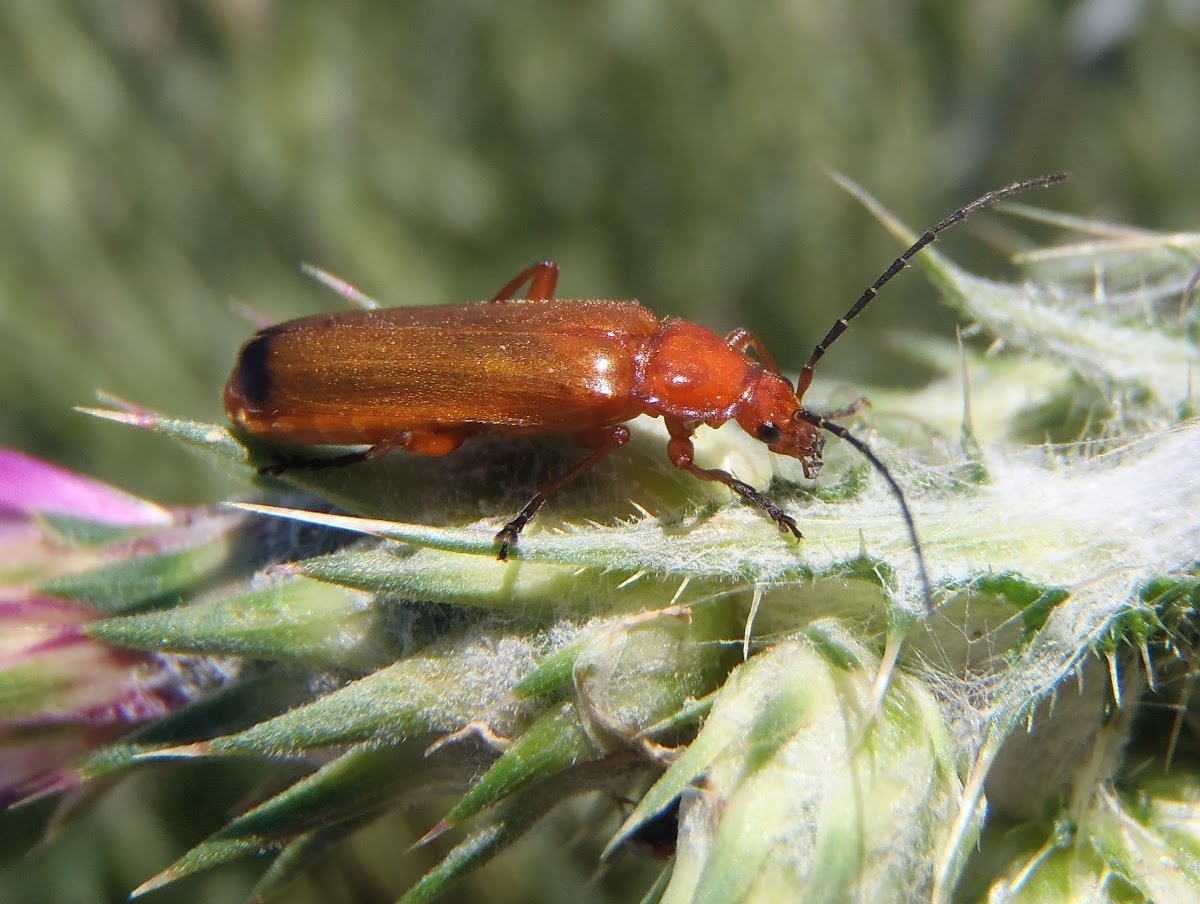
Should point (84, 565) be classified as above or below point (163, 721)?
above

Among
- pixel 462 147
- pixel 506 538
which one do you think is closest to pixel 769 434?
pixel 506 538

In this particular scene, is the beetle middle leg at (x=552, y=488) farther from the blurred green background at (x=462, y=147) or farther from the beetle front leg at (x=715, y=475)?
the blurred green background at (x=462, y=147)

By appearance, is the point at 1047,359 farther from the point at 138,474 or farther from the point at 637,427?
the point at 138,474

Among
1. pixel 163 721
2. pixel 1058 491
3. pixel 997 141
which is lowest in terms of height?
pixel 163 721

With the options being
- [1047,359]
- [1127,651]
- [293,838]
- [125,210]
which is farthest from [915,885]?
[125,210]

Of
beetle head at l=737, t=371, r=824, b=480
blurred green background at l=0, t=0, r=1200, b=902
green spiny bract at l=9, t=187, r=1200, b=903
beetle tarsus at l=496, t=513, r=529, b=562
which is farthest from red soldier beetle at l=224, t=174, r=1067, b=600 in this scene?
blurred green background at l=0, t=0, r=1200, b=902

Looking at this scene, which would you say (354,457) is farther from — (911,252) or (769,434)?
(911,252)

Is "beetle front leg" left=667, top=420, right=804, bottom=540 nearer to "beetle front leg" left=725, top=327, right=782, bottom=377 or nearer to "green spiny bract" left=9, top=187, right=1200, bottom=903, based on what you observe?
"green spiny bract" left=9, top=187, right=1200, bottom=903
